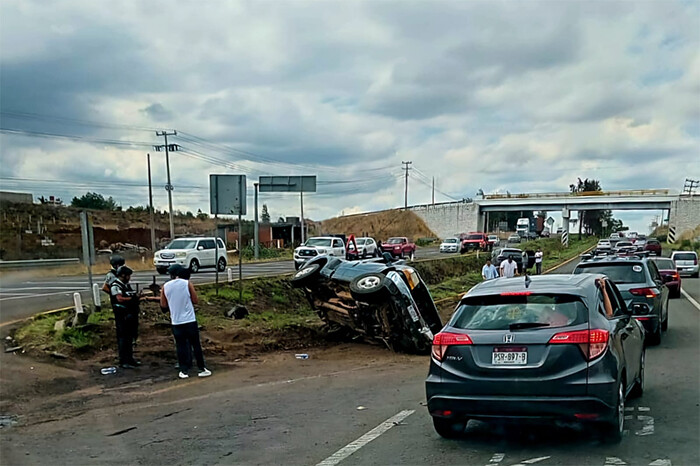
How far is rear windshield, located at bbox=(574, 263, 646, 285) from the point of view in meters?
13.5

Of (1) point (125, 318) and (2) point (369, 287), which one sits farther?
(2) point (369, 287)

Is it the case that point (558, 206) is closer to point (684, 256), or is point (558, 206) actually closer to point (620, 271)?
point (684, 256)

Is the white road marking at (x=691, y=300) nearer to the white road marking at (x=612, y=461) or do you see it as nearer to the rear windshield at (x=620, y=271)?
the rear windshield at (x=620, y=271)

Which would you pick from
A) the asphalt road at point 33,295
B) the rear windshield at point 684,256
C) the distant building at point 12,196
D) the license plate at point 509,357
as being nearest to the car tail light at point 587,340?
the license plate at point 509,357

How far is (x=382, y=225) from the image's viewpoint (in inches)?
4168

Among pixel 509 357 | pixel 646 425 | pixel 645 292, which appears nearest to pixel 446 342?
pixel 509 357

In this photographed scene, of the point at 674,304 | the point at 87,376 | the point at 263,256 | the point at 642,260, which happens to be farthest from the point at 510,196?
the point at 87,376

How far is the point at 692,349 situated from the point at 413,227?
304ft

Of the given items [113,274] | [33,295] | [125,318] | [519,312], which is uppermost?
[113,274]

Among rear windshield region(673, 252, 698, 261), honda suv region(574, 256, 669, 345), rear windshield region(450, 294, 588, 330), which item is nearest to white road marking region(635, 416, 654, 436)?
rear windshield region(450, 294, 588, 330)

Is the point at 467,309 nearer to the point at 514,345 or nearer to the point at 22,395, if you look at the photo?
the point at 514,345

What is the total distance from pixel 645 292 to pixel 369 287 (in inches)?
213

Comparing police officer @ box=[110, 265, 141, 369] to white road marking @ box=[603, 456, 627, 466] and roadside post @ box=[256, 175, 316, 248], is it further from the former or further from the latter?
Result: roadside post @ box=[256, 175, 316, 248]

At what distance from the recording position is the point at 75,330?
1190cm
